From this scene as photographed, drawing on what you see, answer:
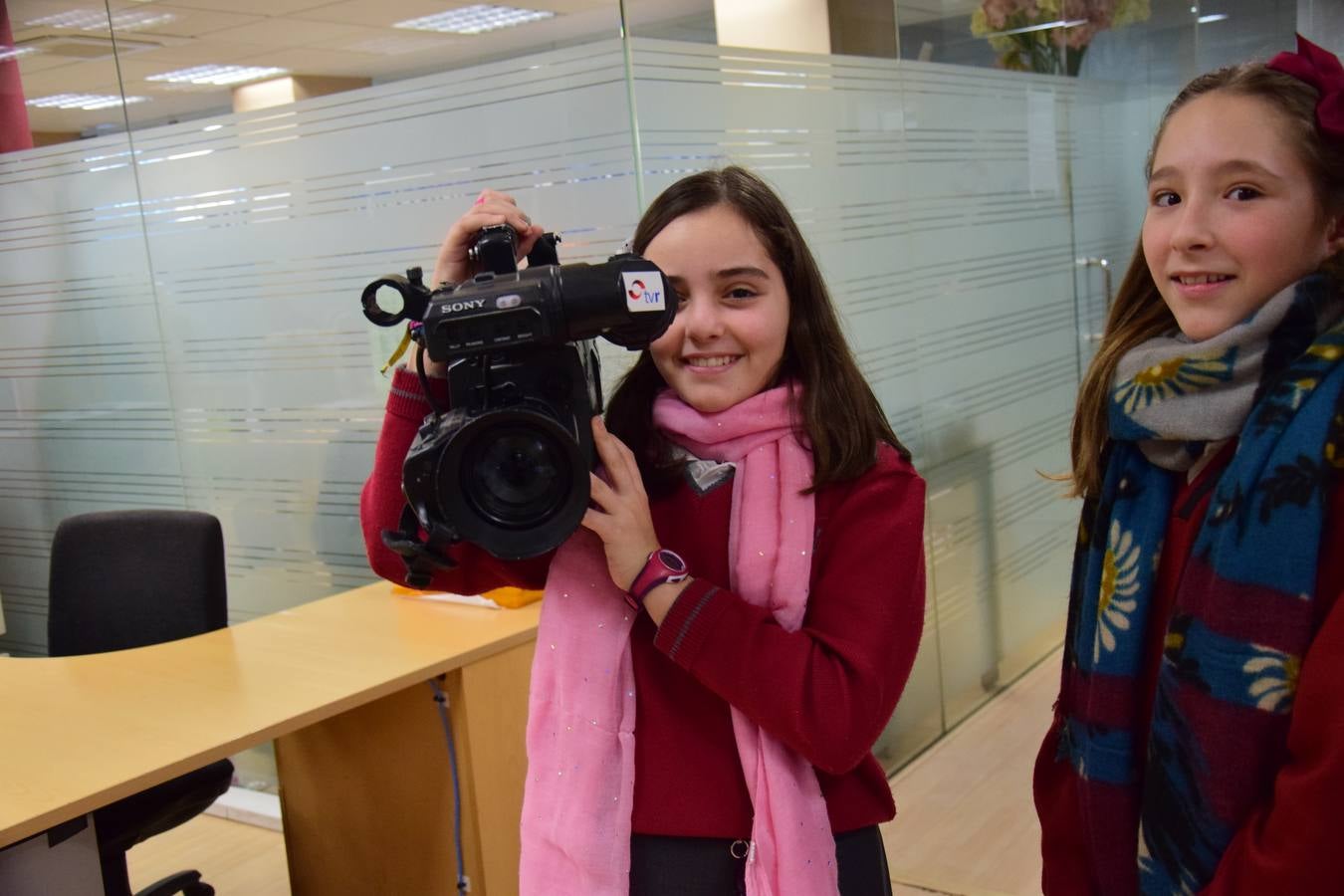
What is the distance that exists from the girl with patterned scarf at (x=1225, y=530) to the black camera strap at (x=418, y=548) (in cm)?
58

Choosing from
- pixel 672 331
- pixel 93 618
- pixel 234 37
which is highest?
pixel 234 37

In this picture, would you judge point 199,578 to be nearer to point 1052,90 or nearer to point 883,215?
point 883,215

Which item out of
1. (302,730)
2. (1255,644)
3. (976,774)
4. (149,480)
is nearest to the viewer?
(1255,644)

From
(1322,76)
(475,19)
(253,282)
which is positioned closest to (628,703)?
(1322,76)

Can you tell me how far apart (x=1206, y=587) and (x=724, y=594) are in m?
0.39

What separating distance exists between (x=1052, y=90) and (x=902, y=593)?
236 cm

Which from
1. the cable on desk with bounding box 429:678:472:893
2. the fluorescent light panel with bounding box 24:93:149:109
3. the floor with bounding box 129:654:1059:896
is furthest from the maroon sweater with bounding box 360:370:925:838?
the fluorescent light panel with bounding box 24:93:149:109

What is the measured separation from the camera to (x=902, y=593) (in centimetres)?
111

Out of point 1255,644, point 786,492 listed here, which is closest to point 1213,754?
point 1255,644

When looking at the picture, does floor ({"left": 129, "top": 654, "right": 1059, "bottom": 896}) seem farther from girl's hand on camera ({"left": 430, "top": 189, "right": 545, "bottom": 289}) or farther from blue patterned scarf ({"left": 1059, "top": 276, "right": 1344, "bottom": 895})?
girl's hand on camera ({"left": 430, "top": 189, "right": 545, "bottom": 289})

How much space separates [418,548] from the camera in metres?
1.08

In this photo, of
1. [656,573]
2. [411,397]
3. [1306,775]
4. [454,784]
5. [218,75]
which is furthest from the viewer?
[218,75]

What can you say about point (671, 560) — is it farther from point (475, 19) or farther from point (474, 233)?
point (475, 19)

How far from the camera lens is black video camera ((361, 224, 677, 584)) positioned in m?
1.04
